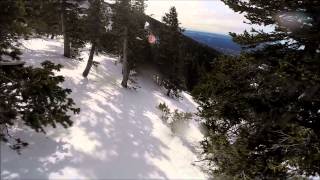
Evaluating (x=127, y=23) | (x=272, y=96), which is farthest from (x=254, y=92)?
(x=127, y=23)

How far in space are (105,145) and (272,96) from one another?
7.96 metres

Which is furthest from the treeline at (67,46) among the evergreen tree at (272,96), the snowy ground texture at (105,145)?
the evergreen tree at (272,96)

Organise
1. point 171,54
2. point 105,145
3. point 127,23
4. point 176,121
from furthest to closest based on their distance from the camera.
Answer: point 171,54 → point 127,23 → point 176,121 → point 105,145

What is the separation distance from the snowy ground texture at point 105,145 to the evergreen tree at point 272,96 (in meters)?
3.61

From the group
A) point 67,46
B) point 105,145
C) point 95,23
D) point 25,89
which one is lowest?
point 105,145

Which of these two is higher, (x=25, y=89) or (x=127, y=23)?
(x=127, y=23)

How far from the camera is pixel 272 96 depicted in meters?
13.1

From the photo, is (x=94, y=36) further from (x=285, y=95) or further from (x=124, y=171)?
(x=285, y=95)

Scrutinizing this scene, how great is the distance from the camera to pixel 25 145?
45.8 ft

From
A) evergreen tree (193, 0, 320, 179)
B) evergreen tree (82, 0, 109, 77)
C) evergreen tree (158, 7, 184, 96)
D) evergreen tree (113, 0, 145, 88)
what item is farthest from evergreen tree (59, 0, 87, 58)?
evergreen tree (193, 0, 320, 179)

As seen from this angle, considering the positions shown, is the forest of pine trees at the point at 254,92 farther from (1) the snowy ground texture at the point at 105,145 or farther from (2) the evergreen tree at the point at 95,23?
(2) the evergreen tree at the point at 95,23

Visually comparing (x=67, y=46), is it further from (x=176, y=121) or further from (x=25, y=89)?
(x=25, y=89)

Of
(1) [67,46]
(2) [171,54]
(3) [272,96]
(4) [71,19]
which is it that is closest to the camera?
(3) [272,96]

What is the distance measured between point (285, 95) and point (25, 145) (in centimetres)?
1010
